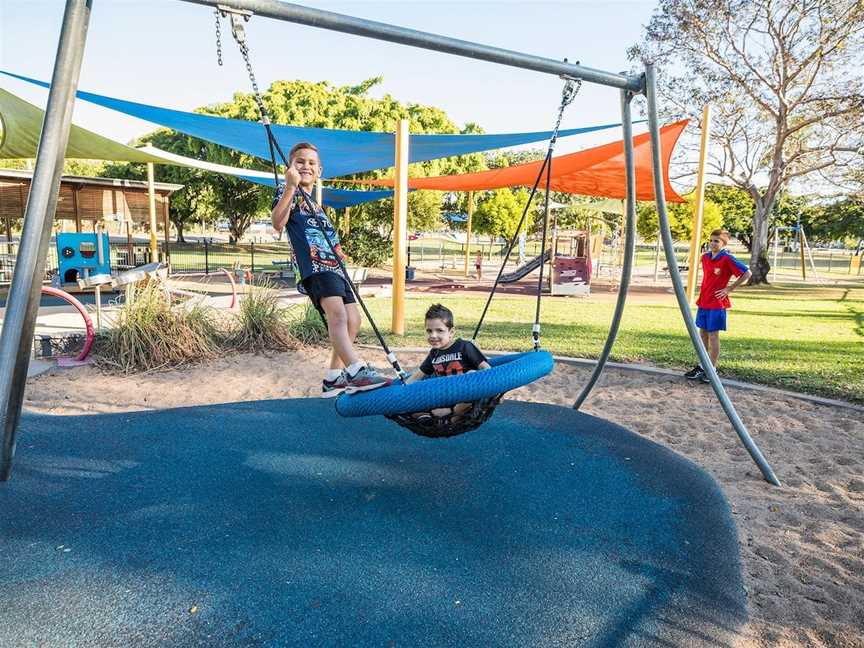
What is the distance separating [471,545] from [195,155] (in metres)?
29.5

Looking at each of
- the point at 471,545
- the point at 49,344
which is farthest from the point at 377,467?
the point at 49,344

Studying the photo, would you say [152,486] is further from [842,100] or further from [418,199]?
[418,199]

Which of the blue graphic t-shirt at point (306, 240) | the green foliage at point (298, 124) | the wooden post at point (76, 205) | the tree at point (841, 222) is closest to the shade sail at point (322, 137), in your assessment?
the blue graphic t-shirt at point (306, 240)

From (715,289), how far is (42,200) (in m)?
4.93

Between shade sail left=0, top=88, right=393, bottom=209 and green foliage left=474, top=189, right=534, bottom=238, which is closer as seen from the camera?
shade sail left=0, top=88, right=393, bottom=209

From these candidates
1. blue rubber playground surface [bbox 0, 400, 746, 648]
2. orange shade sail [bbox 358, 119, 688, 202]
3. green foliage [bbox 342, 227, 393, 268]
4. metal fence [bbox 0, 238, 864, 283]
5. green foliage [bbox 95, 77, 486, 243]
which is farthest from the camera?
green foliage [bbox 95, 77, 486, 243]

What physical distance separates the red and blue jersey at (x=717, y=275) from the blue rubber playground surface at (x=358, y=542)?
1929 mm

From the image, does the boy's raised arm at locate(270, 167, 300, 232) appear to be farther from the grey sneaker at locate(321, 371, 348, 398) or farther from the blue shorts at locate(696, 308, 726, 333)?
the blue shorts at locate(696, 308, 726, 333)

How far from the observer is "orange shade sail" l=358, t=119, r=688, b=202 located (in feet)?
26.0

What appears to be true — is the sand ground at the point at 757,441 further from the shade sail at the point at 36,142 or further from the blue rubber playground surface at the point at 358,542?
the shade sail at the point at 36,142

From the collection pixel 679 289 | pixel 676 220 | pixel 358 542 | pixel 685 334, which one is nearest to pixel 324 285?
pixel 358 542

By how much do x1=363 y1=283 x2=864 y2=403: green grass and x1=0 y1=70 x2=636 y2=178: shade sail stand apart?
2.39 meters

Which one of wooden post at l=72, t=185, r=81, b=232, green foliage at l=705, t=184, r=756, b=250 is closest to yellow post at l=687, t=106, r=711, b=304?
wooden post at l=72, t=185, r=81, b=232

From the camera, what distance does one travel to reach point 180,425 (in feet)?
13.1
